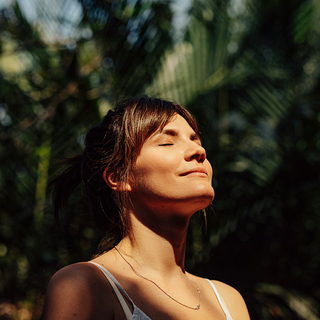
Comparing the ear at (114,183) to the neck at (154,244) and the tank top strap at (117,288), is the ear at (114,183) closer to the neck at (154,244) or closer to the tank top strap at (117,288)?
the neck at (154,244)

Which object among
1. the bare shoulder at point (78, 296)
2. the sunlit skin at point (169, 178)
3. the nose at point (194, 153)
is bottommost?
the bare shoulder at point (78, 296)

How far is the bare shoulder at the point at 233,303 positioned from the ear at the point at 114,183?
735 mm

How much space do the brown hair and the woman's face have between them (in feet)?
0.19

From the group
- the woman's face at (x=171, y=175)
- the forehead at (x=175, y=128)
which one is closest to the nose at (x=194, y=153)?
the woman's face at (x=171, y=175)

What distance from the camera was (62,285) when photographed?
3.89ft

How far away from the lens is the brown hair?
5.15ft

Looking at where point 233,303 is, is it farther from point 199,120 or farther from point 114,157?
point 199,120

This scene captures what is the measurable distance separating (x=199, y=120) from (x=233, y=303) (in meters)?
1.55

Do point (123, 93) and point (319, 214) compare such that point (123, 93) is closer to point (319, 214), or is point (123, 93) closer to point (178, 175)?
point (178, 175)

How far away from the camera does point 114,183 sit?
163 cm

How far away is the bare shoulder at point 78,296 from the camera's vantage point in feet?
3.74

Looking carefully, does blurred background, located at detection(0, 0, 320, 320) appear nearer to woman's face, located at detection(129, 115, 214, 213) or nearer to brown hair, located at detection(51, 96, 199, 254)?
brown hair, located at detection(51, 96, 199, 254)

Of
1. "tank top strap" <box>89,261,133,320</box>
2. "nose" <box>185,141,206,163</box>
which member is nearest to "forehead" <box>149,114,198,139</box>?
"nose" <box>185,141,206,163</box>

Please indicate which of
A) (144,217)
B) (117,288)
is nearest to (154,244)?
(144,217)
